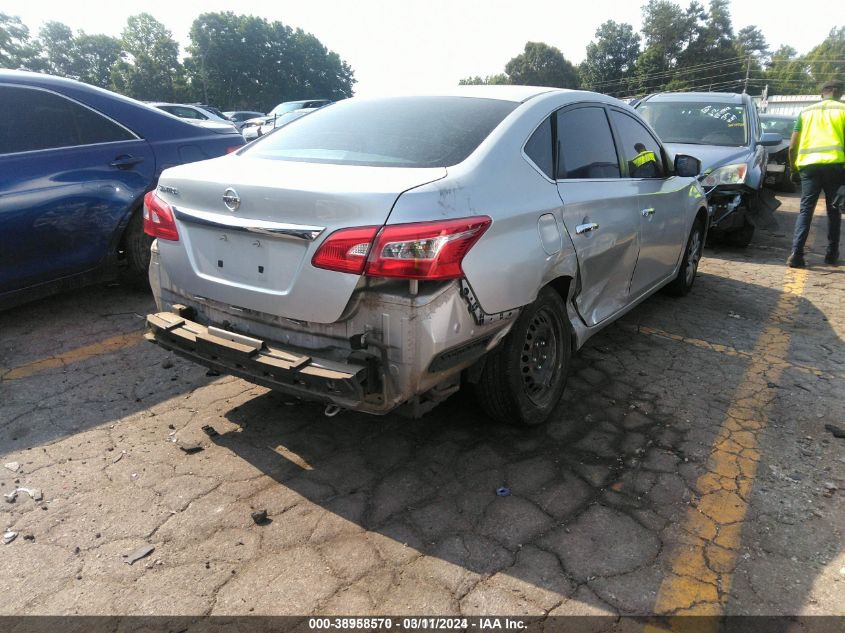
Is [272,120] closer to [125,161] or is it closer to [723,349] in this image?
[125,161]

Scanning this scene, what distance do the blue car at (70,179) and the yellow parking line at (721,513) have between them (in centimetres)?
420

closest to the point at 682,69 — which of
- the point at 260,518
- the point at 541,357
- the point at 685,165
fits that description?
the point at 685,165

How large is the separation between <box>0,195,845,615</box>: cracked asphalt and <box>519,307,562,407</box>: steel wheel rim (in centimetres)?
23

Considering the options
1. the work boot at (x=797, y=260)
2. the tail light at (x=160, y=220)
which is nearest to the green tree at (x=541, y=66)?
the work boot at (x=797, y=260)

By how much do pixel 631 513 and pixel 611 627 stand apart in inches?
25.9

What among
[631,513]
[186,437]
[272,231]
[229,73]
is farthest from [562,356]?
[229,73]

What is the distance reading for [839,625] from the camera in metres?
2.00

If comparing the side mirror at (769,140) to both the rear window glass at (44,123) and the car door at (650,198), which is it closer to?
the car door at (650,198)

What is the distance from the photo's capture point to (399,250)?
221cm

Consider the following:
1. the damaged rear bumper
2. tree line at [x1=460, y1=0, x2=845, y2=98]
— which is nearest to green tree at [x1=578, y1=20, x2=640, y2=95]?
tree line at [x1=460, y1=0, x2=845, y2=98]

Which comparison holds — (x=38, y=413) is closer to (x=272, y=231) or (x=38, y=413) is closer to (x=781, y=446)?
(x=272, y=231)

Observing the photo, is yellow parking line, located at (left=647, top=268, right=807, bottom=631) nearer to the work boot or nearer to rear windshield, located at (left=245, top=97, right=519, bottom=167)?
rear windshield, located at (left=245, top=97, right=519, bottom=167)

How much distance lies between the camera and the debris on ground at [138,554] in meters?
2.22

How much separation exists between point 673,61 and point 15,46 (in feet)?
304
